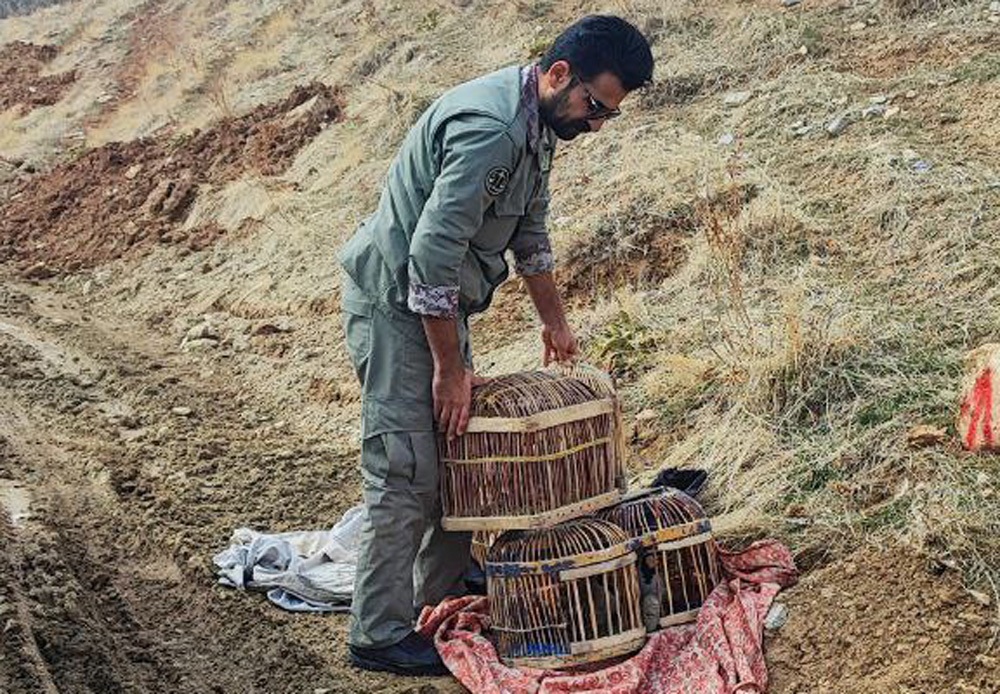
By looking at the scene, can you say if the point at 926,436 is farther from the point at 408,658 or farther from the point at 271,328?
the point at 271,328

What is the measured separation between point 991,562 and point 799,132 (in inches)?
176

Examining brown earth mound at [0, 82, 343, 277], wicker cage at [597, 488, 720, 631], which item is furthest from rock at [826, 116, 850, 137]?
brown earth mound at [0, 82, 343, 277]

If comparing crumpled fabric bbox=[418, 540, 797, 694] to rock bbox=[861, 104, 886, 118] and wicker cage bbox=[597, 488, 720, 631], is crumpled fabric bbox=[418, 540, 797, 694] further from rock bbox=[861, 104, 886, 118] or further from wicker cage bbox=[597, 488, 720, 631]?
rock bbox=[861, 104, 886, 118]

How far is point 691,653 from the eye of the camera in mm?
3955

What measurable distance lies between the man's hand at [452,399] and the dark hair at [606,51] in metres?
1.03

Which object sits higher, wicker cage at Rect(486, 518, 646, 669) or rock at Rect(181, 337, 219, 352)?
wicker cage at Rect(486, 518, 646, 669)

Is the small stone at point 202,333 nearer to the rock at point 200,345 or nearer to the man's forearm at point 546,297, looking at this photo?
the rock at point 200,345

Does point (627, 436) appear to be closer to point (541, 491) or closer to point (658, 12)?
point (541, 491)

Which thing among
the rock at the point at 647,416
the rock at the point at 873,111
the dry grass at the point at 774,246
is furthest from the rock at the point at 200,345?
the rock at the point at 873,111

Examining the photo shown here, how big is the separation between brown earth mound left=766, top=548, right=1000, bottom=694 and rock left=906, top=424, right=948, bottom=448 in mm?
555

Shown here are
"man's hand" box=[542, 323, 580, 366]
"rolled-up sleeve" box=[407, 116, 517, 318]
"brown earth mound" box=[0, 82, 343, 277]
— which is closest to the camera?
"rolled-up sleeve" box=[407, 116, 517, 318]

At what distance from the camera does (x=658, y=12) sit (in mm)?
10672

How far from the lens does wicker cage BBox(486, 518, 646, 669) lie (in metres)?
3.97

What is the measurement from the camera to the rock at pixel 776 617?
3977 millimetres
